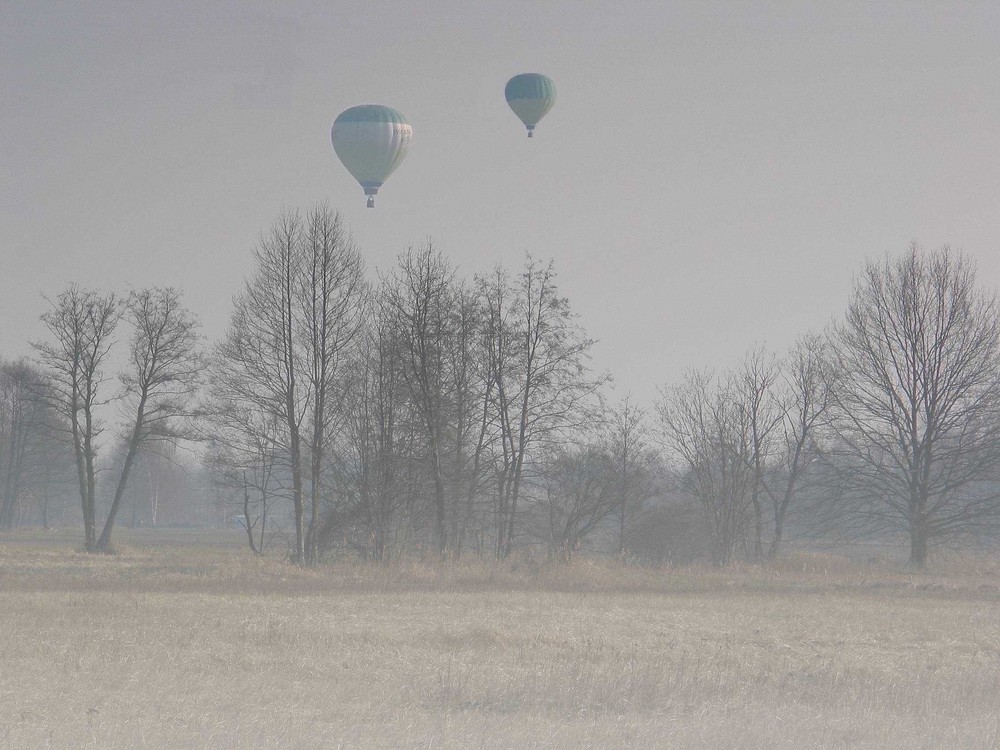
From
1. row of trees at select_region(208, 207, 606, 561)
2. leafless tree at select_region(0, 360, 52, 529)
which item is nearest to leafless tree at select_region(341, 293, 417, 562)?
row of trees at select_region(208, 207, 606, 561)

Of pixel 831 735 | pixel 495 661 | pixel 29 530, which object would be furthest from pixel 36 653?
pixel 29 530

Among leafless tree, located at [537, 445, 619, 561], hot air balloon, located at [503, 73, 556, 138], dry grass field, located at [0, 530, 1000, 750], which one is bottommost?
dry grass field, located at [0, 530, 1000, 750]

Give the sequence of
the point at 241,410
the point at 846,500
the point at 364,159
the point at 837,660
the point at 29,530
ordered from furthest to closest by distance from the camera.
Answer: the point at 29,530, the point at 846,500, the point at 364,159, the point at 241,410, the point at 837,660

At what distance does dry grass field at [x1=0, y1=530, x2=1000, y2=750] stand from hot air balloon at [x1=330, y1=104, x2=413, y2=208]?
56.6 feet

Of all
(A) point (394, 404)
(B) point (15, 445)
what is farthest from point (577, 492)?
(B) point (15, 445)

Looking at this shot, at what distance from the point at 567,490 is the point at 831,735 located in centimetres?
2891

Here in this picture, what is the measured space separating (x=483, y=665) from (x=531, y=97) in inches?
1268

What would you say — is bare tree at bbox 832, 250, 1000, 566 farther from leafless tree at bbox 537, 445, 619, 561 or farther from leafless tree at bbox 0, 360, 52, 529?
leafless tree at bbox 0, 360, 52, 529

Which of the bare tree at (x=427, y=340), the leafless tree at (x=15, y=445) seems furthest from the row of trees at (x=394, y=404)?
the leafless tree at (x=15, y=445)

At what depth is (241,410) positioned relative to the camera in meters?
31.2

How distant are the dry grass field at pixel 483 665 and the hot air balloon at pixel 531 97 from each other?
23.6m

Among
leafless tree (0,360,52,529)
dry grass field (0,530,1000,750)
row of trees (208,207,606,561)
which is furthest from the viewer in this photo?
leafless tree (0,360,52,529)

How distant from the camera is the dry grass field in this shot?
9.16 metres

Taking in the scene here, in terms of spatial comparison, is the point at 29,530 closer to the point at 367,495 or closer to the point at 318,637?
the point at 367,495
